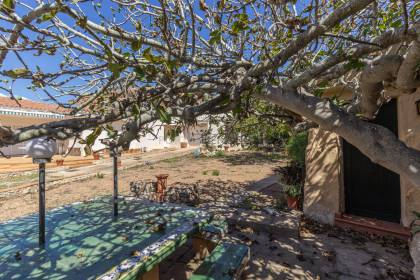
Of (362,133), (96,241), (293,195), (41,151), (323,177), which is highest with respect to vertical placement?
(362,133)

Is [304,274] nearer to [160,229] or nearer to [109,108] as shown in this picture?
[160,229]

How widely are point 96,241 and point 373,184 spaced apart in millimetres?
6276

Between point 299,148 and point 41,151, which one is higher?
point 41,151

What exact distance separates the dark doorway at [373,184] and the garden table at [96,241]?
4.29 m

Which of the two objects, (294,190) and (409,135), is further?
(294,190)

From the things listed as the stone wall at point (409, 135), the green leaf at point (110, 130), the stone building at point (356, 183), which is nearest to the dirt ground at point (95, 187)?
the stone building at point (356, 183)

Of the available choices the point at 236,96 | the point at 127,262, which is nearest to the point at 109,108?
the point at 236,96

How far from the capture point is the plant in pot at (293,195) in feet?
23.1

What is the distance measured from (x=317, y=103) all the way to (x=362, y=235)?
4.74 m

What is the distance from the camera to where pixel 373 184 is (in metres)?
5.94

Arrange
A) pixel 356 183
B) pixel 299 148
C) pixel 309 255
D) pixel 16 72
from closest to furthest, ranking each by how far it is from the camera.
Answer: pixel 16 72
pixel 309 255
pixel 356 183
pixel 299 148

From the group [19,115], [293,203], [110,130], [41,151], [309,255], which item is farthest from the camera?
[19,115]

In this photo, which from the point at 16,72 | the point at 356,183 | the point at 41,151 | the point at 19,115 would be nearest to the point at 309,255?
the point at 356,183

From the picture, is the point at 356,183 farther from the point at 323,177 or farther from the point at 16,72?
the point at 16,72
